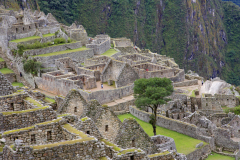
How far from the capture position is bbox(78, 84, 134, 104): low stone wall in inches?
1167

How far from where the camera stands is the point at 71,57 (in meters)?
42.0

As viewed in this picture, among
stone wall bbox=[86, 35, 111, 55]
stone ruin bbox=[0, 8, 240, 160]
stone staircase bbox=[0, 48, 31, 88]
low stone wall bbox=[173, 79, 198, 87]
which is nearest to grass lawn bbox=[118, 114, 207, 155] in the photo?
stone ruin bbox=[0, 8, 240, 160]

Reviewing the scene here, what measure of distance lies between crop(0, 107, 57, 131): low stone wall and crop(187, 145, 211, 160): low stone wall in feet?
47.8

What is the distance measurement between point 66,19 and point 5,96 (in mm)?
128066

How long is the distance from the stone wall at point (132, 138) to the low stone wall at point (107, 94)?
18.8 metres

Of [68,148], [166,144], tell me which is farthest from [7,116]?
[166,144]

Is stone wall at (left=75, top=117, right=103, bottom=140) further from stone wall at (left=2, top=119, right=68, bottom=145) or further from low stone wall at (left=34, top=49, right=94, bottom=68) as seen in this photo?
low stone wall at (left=34, top=49, right=94, bottom=68)

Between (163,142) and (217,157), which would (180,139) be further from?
(163,142)

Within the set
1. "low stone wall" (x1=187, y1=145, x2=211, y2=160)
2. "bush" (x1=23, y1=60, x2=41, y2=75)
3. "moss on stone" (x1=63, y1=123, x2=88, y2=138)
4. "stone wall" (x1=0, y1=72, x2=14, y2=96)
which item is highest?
"stone wall" (x1=0, y1=72, x2=14, y2=96)

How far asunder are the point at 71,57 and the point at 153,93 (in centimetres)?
1936

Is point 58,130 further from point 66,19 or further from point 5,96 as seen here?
point 66,19

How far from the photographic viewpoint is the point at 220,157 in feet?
→ 77.4

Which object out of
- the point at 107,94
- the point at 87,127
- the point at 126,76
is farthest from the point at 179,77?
the point at 87,127

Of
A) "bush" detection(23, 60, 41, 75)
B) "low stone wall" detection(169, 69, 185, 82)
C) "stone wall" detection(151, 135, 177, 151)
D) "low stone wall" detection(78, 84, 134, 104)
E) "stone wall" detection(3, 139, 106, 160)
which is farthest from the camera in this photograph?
"low stone wall" detection(169, 69, 185, 82)
